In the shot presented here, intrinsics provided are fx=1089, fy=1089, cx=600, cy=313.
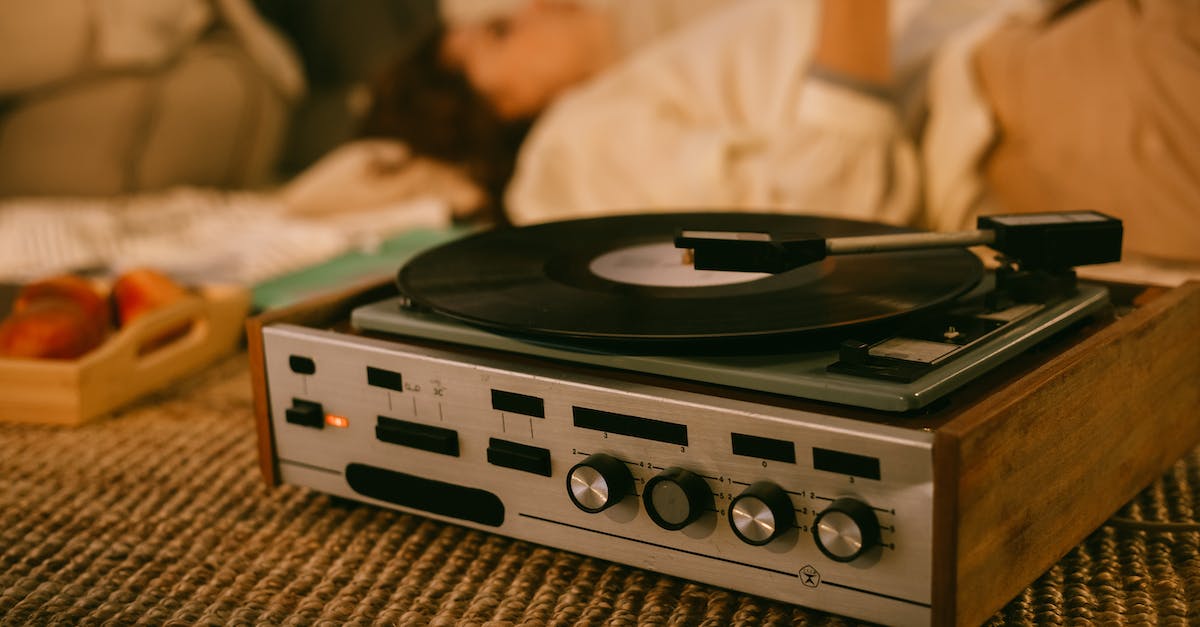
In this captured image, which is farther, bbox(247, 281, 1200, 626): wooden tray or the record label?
the record label

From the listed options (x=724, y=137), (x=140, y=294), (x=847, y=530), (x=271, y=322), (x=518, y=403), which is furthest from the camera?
(x=724, y=137)

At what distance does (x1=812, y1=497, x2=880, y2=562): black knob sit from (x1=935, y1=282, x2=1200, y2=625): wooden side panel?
4cm

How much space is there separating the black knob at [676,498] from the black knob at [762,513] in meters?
0.02

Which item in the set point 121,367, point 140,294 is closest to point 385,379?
point 121,367

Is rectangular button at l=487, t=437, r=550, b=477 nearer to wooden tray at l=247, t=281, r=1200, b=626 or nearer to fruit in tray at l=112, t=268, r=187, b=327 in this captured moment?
wooden tray at l=247, t=281, r=1200, b=626

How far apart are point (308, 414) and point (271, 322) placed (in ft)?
0.24

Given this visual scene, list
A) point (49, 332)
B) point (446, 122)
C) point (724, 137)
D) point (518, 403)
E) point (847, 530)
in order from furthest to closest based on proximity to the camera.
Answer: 1. point (446, 122)
2. point (724, 137)
3. point (49, 332)
4. point (518, 403)
5. point (847, 530)

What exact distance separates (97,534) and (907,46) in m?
1.12

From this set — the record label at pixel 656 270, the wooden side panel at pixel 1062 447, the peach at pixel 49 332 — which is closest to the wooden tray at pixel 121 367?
the peach at pixel 49 332

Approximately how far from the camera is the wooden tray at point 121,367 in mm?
1010

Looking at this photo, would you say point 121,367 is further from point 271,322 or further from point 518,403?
point 518,403

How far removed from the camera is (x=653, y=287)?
708 millimetres

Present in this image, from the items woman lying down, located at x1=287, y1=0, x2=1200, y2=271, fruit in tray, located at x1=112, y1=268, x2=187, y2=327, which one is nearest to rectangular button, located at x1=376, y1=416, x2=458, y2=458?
fruit in tray, located at x1=112, y1=268, x2=187, y2=327

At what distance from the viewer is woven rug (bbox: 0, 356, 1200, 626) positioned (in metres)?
0.65
